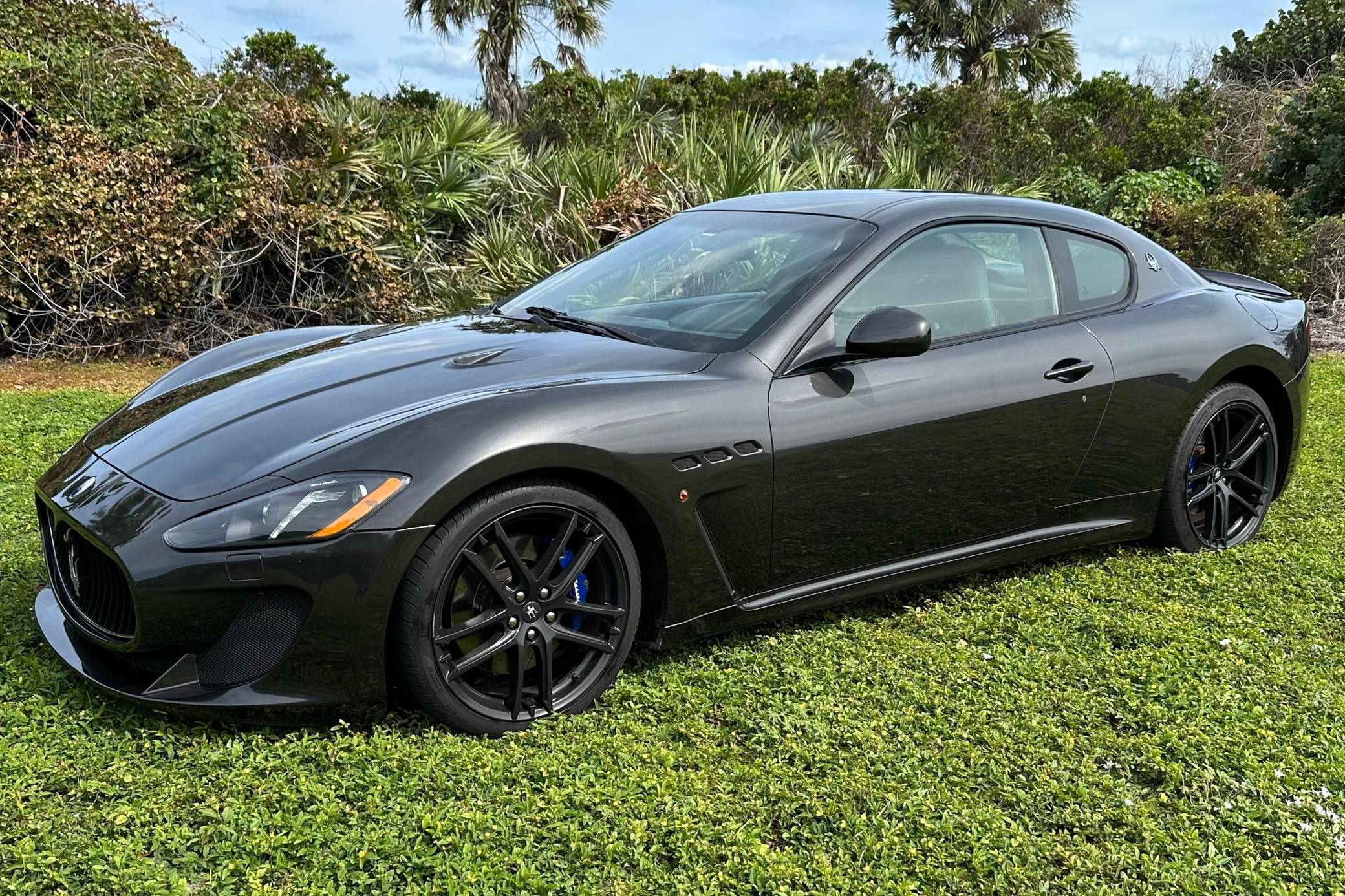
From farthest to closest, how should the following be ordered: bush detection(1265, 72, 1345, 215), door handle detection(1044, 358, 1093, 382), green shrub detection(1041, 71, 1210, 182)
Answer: green shrub detection(1041, 71, 1210, 182) → bush detection(1265, 72, 1345, 215) → door handle detection(1044, 358, 1093, 382)

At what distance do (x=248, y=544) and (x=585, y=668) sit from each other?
1002mm

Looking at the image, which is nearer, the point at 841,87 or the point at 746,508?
the point at 746,508

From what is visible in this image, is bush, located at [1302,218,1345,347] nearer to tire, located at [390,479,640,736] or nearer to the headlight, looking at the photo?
tire, located at [390,479,640,736]

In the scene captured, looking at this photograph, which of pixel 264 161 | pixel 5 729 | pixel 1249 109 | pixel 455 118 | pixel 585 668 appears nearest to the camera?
pixel 5 729

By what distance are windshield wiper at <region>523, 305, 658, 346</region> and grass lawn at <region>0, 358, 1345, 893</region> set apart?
105 cm

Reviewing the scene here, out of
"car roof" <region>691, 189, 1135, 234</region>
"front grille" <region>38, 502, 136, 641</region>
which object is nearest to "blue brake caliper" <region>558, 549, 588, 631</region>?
"front grille" <region>38, 502, 136, 641</region>

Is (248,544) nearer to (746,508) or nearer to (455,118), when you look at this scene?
(746,508)

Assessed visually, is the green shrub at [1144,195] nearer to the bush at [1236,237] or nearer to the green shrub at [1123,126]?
the bush at [1236,237]

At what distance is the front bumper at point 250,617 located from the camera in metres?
2.78

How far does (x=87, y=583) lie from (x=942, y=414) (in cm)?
262

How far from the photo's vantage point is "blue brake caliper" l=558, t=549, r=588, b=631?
10.4 feet

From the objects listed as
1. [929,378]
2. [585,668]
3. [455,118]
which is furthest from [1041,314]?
[455,118]

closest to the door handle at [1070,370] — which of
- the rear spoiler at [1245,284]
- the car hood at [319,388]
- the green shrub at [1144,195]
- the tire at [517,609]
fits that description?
the rear spoiler at [1245,284]

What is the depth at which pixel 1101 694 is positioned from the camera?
3553 mm
